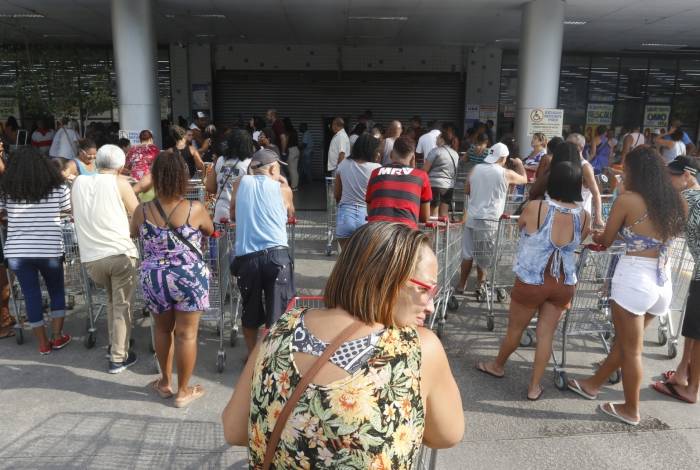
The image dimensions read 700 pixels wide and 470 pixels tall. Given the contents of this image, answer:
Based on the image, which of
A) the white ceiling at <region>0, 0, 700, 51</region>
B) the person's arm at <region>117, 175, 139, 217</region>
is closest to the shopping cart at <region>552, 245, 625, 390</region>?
the person's arm at <region>117, 175, 139, 217</region>

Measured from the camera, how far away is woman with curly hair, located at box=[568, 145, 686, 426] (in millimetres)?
3906

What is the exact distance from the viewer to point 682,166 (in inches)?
171

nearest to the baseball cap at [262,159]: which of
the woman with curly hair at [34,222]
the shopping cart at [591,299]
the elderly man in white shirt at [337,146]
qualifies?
the woman with curly hair at [34,222]

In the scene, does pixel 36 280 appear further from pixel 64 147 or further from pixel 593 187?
pixel 64 147

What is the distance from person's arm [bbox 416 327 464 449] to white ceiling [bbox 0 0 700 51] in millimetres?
10169

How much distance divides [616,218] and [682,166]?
84 cm

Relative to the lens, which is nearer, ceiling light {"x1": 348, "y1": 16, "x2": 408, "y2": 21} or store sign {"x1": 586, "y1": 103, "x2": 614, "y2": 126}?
ceiling light {"x1": 348, "y1": 16, "x2": 408, "y2": 21}

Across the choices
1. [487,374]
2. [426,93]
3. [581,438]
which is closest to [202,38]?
[426,93]

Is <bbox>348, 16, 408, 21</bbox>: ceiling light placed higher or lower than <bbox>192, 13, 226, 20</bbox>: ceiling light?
higher

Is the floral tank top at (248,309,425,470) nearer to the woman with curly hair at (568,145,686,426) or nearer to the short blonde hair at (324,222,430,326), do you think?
the short blonde hair at (324,222,430,326)

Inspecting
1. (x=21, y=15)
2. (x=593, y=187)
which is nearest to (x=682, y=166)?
(x=593, y=187)

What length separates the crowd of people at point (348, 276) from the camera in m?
1.63

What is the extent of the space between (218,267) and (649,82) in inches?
754

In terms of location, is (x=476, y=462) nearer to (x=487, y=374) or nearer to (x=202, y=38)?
(x=487, y=374)
